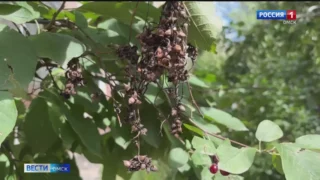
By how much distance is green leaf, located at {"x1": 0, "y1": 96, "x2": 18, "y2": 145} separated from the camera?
0.42 m

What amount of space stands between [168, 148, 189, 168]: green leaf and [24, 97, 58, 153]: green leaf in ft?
0.66

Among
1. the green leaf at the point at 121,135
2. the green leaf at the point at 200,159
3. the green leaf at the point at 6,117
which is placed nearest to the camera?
the green leaf at the point at 6,117

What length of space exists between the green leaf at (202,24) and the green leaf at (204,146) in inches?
4.9

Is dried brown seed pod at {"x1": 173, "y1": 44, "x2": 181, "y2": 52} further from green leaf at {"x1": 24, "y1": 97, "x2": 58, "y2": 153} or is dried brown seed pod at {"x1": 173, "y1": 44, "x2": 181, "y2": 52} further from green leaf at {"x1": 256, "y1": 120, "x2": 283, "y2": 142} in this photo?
green leaf at {"x1": 24, "y1": 97, "x2": 58, "y2": 153}

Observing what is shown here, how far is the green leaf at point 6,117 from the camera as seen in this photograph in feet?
1.36

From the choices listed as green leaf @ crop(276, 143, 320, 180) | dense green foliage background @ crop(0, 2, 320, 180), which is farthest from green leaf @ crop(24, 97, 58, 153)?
green leaf @ crop(276, 143, 320, 180)

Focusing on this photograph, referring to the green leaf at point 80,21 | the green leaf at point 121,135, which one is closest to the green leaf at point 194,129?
the green leaf at point 121,135

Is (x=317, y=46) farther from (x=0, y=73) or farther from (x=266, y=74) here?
(x=266, y=74)

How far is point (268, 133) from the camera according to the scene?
540 mm

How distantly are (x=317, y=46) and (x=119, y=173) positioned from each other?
0.51 m

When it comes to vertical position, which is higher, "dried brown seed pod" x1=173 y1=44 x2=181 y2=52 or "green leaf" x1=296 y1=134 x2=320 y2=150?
"dried brown seed pod" x1=173 y1=44 x2=181 y2=52

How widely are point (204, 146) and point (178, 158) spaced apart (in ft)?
0.19

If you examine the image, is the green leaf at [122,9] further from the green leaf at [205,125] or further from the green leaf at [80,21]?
the green leaf at [205,125]

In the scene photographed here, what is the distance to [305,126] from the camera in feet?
4.33
